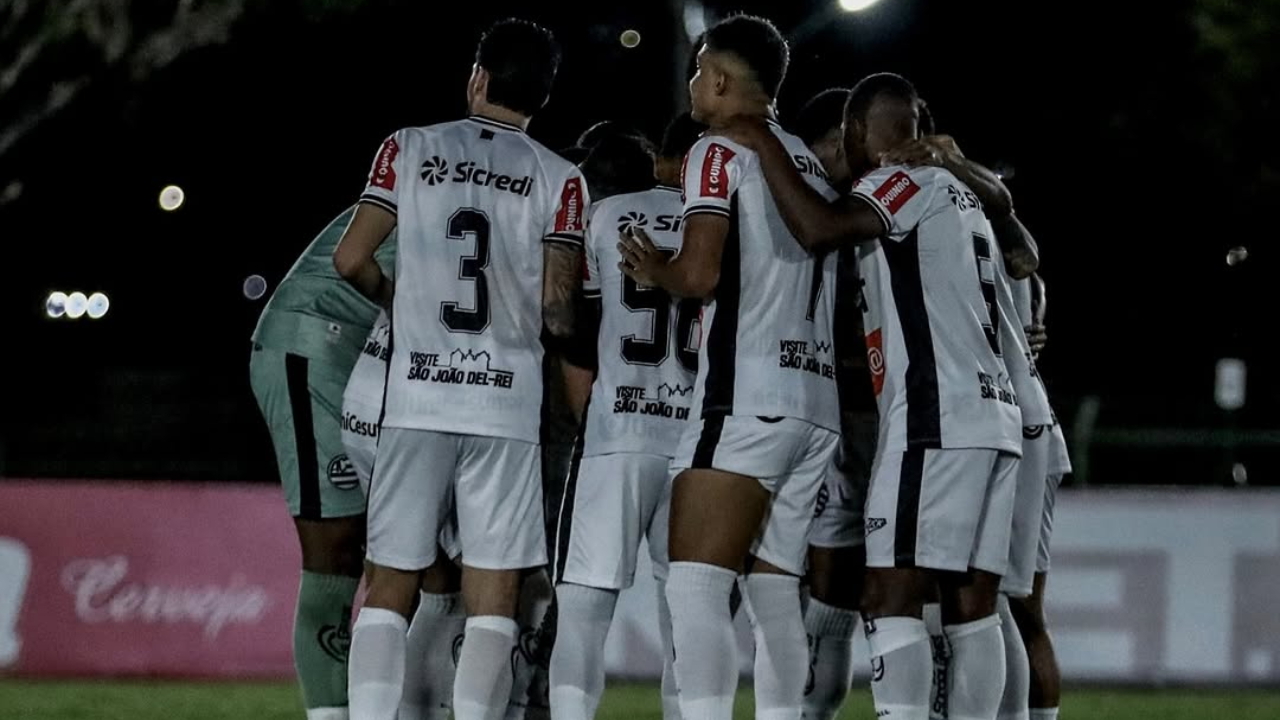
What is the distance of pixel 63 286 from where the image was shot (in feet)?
119

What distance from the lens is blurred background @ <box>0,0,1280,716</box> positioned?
90.3 feet

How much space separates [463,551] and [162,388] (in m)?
14.9

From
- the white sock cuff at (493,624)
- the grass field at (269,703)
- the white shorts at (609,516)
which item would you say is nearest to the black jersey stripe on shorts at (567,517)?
the white shorts at (609,516)

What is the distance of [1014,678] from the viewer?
24.5 ft

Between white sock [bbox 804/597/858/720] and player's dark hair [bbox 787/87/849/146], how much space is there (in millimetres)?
1882

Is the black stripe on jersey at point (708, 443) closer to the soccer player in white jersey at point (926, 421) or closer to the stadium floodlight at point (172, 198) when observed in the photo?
the soccer player in white jersey at point (926, 421)

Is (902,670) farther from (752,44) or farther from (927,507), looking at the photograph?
(752,44)

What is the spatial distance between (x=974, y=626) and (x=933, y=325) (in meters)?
1.02

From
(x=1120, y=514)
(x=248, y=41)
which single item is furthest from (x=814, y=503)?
(x=248, y=41)

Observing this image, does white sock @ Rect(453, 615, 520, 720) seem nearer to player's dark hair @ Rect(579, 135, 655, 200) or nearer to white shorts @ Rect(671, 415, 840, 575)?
white shorts @ Rect(671, 415, 840, 575)

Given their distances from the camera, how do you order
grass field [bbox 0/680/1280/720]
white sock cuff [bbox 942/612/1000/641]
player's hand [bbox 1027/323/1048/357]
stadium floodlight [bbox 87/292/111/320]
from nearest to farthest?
white sock cuff [bbox 942/612/1000/641] → player's hand [bbox 1027/323/1048/357] → grass field [bbox 0/680/1280/720] → stadium floodlight [bbox 87/292/111/320]

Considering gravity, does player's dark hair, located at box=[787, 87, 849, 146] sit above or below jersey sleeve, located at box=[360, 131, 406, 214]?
above

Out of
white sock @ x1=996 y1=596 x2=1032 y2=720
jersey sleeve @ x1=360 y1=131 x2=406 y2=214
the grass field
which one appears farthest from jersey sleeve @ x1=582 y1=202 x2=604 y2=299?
the grass field

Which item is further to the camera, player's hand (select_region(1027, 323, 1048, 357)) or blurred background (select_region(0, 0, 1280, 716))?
blurred background (select_region(0, 0, 1280, 716))
